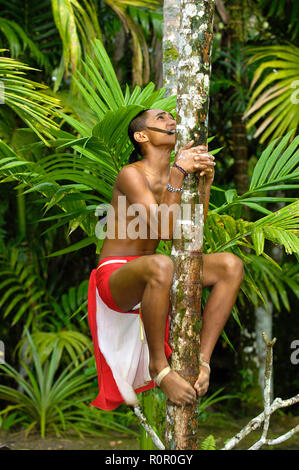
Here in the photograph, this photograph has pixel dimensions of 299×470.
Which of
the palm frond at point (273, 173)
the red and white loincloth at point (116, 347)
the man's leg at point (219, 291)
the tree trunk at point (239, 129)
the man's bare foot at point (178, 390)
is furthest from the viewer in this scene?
the tree trunk at point (239, 129)

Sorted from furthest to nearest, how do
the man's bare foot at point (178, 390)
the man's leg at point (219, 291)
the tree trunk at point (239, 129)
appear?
the tree trunk at point (239, 129), the man's leg at point (219, 291), the man's bare foot at point (178, 390)

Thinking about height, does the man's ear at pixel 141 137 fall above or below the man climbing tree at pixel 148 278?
above

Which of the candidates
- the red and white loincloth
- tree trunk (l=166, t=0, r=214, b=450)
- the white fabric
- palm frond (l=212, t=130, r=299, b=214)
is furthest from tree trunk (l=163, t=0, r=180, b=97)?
the white fabric

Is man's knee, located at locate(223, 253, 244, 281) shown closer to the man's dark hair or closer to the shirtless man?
the shirtless man

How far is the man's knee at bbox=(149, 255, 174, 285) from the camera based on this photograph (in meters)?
2.41

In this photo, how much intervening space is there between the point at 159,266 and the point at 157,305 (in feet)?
0.50

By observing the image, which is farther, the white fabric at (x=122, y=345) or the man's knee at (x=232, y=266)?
the white fabric at (x=122, y=345)

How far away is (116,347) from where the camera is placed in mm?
2885

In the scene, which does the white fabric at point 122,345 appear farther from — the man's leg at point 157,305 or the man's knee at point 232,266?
the man's knee at point 232,266

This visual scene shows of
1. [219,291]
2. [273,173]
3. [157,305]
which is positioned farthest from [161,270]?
[273,173]

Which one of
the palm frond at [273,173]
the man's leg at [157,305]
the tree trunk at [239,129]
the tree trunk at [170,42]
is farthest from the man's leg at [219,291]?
the tree trunk at [239,129]

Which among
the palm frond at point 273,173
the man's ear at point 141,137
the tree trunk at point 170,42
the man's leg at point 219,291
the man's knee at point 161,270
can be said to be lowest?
the man's leg at point 219,291

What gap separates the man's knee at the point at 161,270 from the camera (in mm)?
2414

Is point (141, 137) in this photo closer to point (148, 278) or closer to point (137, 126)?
point (137, 126)
